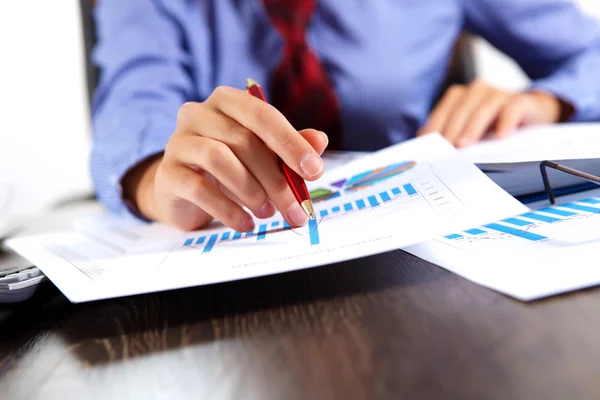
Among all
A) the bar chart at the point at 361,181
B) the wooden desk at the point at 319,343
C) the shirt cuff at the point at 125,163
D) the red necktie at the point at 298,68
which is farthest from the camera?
the red necktie at the point at 298,68

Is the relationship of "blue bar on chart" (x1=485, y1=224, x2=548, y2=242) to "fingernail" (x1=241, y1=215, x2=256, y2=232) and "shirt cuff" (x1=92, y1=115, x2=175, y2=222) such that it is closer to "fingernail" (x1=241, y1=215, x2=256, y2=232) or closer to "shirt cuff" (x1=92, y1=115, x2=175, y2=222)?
"fingernail" (x1=241, y1=215, x2=256, y2=232)

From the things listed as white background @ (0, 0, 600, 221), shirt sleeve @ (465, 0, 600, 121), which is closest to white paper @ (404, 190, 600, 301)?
Result: shirt sleeve @ (465, 0, 600, 121)

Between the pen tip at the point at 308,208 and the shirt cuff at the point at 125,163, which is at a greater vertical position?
the pen tip at the point at 308,208

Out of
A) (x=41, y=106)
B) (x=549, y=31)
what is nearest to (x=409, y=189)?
(x=549, y=31)

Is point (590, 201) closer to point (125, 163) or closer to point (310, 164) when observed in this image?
point (310, 164)

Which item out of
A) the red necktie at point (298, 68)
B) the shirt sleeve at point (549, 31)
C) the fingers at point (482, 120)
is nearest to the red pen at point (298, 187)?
the fingers at point (482, 120)

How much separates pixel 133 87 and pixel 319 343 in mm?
538

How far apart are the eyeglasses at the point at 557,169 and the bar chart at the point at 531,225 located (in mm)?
14

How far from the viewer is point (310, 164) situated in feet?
0.99

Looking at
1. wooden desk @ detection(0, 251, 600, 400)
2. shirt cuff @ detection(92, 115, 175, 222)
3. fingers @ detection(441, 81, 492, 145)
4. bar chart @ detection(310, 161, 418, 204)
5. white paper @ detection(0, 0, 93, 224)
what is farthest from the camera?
white paper @ detection(0, 0, 93, 224)

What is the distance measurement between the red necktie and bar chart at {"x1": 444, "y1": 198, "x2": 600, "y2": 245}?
0.47 metres

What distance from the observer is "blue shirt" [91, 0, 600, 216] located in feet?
2.24

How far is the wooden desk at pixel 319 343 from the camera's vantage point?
170mm

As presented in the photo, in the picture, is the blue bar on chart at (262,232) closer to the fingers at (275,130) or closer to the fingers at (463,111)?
the fingers at (275,130)
